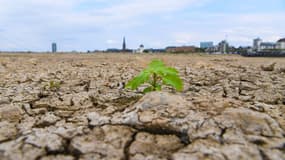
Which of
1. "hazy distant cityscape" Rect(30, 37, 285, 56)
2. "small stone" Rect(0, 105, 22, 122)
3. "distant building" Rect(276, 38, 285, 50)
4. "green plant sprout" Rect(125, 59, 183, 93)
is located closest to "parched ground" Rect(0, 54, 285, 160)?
"small stone" Rect(0, 105, 22, 122)

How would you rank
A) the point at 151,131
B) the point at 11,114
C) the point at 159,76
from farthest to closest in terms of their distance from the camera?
the point at 159,76 → the point at 11,114 → the point at 151,131

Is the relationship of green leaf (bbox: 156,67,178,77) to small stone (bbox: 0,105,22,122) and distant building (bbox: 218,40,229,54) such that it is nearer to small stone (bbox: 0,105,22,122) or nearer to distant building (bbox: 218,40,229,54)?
small stone (bbox: 0,105,22,122)

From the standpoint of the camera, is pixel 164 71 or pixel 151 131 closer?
pixel 151 131

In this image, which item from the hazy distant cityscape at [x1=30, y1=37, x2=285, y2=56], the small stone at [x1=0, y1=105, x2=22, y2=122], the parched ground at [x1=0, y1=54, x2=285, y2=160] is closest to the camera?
the parched ground at [x1=0, y1=54, x2=285, y2=160]

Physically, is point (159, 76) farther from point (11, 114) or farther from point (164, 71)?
point (11, 114)

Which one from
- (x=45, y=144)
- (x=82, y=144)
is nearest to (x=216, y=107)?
(x=82, y=144)

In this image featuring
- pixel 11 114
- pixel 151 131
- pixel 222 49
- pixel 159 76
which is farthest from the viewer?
pixel 222 49

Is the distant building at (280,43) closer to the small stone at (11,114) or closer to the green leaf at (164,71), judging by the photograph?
the green leaf at (164,71)

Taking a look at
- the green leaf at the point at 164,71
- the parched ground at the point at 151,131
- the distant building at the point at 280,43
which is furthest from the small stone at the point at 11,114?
the distant building at the point at 280,43

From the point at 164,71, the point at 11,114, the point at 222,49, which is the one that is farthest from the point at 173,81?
the point at 222,49

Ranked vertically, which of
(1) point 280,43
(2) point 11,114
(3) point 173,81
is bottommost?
(2) point 11,114

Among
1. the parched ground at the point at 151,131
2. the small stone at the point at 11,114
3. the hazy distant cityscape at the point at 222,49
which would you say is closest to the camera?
the parched ground at the point at 151,131

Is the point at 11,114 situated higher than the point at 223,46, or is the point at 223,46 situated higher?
the point at 223,46

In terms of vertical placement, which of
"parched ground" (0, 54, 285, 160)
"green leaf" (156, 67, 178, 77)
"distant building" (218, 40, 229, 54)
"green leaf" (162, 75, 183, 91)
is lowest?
"parched ground" (0, 54, 285, 160)
